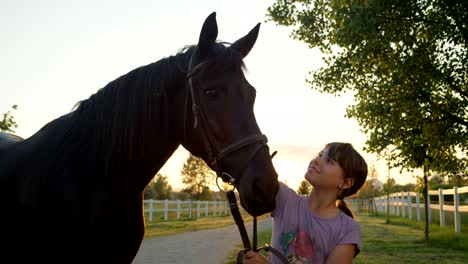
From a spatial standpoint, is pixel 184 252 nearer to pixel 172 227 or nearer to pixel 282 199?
pixel 282 199

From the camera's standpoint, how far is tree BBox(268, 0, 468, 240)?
13.0 metres

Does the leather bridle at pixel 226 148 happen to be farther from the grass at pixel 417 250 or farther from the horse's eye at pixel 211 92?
the grass at pixel 417 250

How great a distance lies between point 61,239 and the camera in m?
2.67

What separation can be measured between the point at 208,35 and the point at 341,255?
1.56 m

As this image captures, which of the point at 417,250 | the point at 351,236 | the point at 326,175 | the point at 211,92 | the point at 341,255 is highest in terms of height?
the point at 211,92

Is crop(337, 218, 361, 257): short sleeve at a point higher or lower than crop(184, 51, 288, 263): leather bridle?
lower

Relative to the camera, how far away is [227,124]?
107 inches

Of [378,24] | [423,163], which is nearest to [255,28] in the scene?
[378,24]

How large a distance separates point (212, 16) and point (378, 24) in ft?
37.3

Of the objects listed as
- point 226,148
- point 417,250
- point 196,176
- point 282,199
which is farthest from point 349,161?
point 196,176

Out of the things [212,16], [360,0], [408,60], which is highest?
[360,0]

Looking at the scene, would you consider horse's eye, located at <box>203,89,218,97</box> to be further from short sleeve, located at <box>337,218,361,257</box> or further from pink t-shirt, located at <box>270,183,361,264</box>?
short sleeve, located at <box>337,218,361,257</box>

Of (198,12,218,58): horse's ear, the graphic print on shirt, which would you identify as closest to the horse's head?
(198,12,218,58): horse's ear

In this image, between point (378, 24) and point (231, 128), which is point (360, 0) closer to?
point (378, 24)
